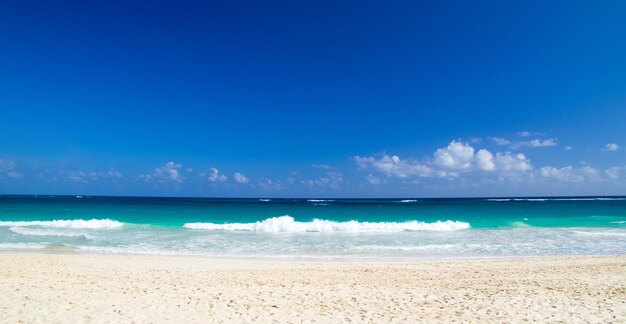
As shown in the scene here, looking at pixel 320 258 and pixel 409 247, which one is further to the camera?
pixel 409 247

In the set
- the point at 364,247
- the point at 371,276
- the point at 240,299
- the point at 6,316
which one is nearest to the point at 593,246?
the point at 364,247

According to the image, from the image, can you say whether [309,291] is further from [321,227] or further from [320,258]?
[321,227]

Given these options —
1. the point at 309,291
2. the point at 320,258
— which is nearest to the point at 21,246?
the point at 320,258

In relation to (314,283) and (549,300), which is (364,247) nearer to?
(314,283)

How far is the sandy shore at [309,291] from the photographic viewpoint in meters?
6.64

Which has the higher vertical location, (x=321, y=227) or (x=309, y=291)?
(x=309, y=291)

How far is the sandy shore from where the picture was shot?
664 centimetres

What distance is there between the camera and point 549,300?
764 cm

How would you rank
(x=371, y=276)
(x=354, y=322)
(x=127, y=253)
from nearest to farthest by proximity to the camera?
(x=354, y=322) < (x=371, y=276) < (x=127, y=253)

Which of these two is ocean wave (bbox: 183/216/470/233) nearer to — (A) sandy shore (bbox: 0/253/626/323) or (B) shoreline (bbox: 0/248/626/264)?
(B) shoreline (bbox: 0/248/626/264)

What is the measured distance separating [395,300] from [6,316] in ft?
25.9

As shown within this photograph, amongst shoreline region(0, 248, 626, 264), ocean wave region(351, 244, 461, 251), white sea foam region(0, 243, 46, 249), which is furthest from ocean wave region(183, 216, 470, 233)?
white sea foam region(0, 243, 46, 249)

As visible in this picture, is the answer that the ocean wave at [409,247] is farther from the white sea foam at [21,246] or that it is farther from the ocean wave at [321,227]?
the white sea foam at [21,246]

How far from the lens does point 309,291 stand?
8.48m
